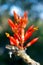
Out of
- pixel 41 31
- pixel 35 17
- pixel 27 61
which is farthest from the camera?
pixel 35 17

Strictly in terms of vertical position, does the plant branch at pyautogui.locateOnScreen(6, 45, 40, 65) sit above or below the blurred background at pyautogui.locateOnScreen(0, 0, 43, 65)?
below

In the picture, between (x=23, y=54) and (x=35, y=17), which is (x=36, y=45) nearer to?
(x=35, y=17)

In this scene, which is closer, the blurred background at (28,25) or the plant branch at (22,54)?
the plant branch at (22,54)

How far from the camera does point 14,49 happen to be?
1291 millimetres

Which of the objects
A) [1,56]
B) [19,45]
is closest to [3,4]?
[1,56]

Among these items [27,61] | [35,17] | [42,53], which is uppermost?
[35,17]

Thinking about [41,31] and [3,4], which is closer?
[41,31]

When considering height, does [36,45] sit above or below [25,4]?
below

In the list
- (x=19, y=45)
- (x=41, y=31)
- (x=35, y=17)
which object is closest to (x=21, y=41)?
(x=19, y=45)

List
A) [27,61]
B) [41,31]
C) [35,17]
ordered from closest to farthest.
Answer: [27,61] → [41,31] → [35,17]

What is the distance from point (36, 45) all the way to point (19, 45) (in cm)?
220

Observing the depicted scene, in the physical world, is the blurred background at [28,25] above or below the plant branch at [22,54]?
above

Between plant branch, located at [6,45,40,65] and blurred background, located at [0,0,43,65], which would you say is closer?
plant branch, located at [6,45,40,65]

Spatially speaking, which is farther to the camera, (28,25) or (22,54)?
(28,25)
